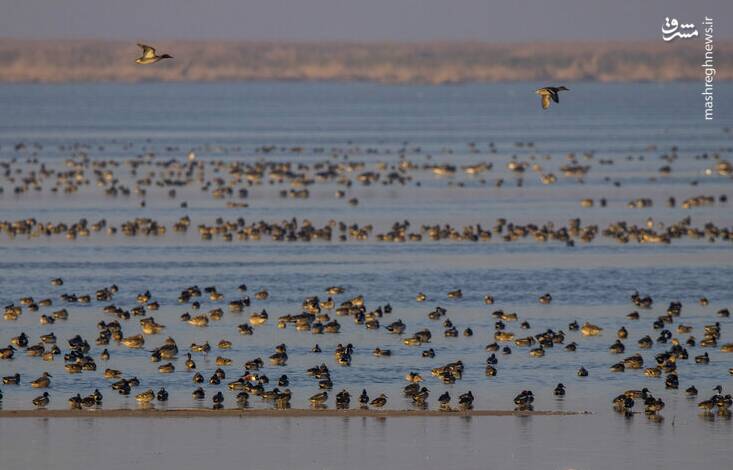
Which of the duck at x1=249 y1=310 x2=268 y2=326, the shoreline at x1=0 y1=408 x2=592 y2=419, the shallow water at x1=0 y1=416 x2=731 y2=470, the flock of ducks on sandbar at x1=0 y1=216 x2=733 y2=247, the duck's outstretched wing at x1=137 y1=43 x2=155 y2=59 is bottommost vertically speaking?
the shallow water at x1=0 y1=416 x2=731 y2=470

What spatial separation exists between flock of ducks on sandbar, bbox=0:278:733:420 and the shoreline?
30cm

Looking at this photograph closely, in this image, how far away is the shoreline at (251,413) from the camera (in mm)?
26828

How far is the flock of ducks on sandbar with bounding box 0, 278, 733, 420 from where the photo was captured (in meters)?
27.8

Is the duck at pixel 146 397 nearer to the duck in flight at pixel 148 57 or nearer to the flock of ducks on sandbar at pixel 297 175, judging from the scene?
the duck in flight at pixel 148 57

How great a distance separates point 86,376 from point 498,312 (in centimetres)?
1009

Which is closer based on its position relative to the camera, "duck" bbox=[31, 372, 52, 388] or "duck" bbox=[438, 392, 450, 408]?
"duck" bbox=[438, 392, 450, 408]

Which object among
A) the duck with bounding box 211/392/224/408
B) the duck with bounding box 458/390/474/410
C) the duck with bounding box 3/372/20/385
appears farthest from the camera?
the duck with bounding box 3/372/20/385

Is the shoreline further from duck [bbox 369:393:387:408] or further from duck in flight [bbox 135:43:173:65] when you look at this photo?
duck in flight [bbox 135:43:173:65]

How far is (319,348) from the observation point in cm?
3300

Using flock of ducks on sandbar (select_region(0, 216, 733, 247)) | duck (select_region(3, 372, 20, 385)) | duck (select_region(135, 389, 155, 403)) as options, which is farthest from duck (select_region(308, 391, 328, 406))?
flock of ducks on sandbar (select_region(0, 216, 733, 247))

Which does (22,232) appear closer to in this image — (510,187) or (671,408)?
(510,187)

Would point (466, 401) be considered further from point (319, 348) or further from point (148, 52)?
point (148, 52)

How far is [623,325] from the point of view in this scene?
36.3 m

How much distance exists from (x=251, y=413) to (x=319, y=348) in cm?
598
